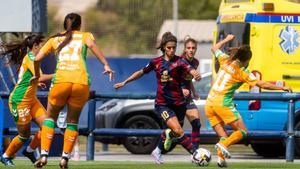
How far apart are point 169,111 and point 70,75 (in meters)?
2.62

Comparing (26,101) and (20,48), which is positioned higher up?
(20,48)

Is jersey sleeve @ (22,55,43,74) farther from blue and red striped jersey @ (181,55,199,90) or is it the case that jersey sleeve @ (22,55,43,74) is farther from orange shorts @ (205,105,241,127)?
A: orange shorts @ (205,105,241,127)

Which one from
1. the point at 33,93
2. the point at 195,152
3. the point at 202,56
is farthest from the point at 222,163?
the point at 202,56

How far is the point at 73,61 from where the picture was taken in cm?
1366

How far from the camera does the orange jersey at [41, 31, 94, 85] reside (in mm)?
13594

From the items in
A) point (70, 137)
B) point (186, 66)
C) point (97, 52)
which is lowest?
point (70, 137)

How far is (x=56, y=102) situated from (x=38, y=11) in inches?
253

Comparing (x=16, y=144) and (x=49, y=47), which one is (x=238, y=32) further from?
(x=49, y=47)

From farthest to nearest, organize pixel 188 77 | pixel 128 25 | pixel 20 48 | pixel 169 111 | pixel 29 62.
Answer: pixel 128 25
pixel 188 77
pixel 169 111
pixel 20 48
pixel 29 62

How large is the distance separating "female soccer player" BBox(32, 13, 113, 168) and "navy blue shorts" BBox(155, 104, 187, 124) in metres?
2.25

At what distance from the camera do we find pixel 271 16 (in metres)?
20.5

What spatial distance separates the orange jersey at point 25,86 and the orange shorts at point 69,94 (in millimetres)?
1416

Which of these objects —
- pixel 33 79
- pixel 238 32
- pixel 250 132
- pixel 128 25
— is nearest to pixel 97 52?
pixel 33 79

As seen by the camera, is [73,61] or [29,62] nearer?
[73,61]
